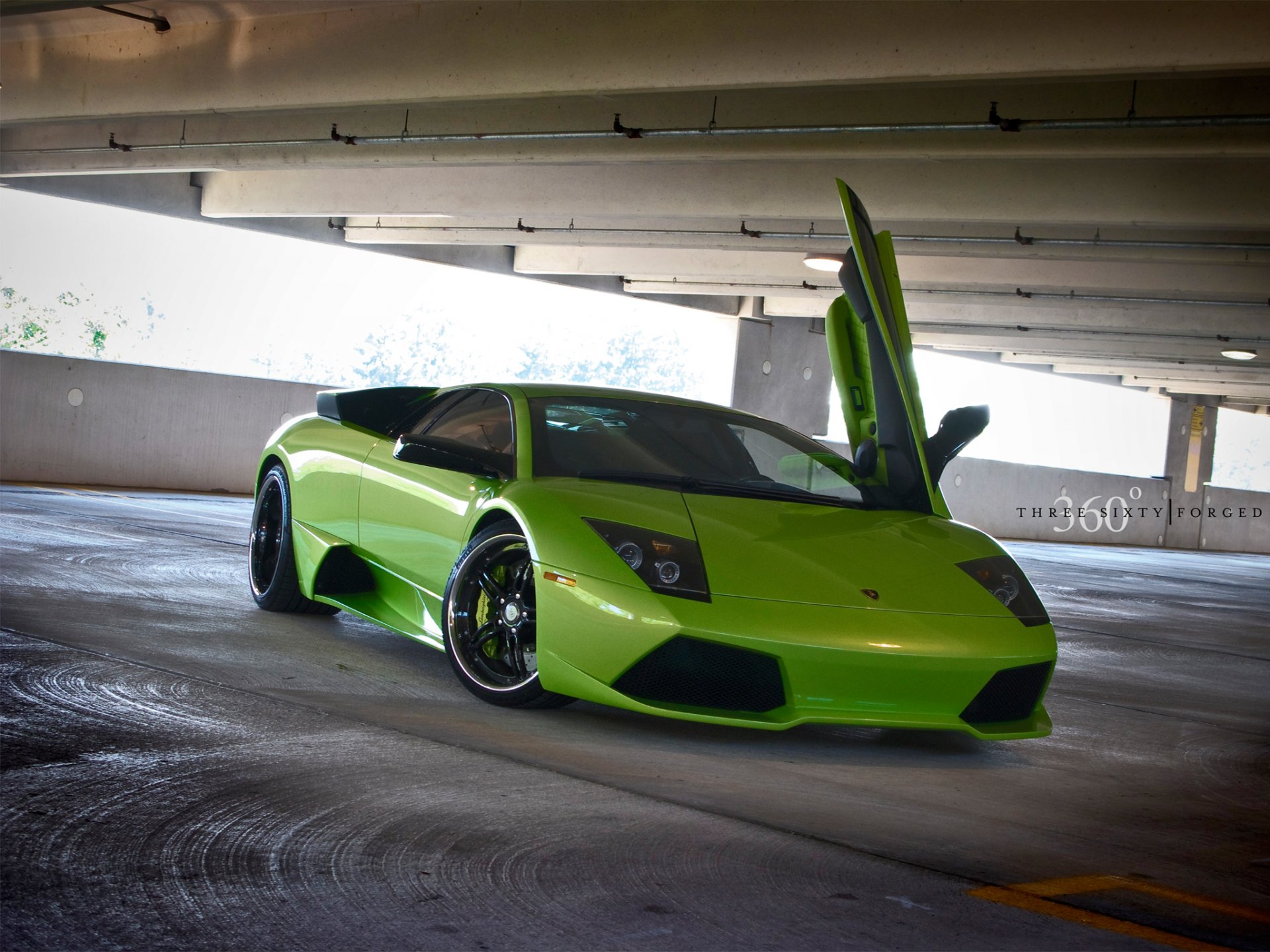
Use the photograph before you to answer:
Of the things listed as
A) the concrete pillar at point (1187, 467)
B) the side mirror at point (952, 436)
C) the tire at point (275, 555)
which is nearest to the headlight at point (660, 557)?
the side mirror at point (952, 436)

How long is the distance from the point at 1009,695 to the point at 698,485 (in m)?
1.19

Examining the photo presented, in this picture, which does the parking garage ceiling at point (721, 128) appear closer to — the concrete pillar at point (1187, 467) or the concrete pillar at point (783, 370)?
the concrete pillar at point (783, 370)

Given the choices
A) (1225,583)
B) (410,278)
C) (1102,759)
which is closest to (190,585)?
(1102,759)

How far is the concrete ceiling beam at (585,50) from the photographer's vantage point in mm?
7688

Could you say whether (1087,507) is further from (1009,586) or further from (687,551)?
(687,551)

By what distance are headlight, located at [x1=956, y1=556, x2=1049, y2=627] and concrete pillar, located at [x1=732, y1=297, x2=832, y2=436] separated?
807 inches

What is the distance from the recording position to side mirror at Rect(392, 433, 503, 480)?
4.25m

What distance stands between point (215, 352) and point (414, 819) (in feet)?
65.0

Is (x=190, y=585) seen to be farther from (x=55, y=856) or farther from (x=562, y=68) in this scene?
(x=562, y=68)

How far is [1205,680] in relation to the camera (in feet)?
21.4

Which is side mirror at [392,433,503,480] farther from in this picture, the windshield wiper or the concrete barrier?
the concrete barrier

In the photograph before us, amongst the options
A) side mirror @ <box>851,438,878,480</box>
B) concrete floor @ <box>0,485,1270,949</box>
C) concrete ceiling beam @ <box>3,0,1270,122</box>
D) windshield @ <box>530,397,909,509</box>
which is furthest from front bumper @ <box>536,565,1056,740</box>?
concrete ceiling beam @ <box>3,0,1270,122</box>

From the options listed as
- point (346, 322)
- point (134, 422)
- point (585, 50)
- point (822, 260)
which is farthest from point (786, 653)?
point (346, 322)

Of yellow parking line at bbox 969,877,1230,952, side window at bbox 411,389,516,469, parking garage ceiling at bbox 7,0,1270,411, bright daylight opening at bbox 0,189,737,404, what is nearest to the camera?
yellow parking line at bbox 969,877,1230,952
